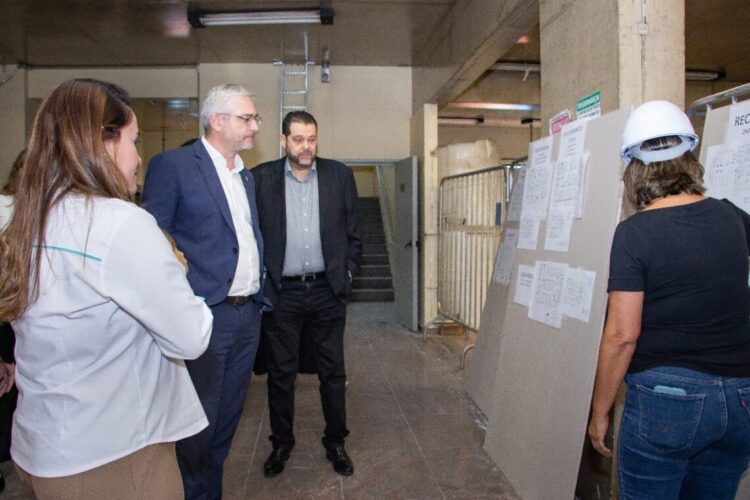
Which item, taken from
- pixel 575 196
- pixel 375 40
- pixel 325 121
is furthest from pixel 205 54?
pixel 575 196

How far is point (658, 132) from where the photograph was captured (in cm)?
136

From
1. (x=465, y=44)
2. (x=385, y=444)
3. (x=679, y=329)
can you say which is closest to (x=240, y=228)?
(x=679, y=329)

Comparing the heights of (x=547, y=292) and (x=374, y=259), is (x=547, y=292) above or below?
above

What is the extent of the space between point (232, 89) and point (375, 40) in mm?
4087

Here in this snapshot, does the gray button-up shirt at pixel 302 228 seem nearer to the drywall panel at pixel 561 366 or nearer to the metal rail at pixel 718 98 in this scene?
the drywall panel at pixel 561 366

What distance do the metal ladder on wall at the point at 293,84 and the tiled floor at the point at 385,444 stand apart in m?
3.27

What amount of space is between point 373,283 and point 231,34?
4312 mm

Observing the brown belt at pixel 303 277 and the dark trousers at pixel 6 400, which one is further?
the brown belt at pixel 303 277

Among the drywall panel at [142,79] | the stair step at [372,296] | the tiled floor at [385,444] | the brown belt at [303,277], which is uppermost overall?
the drywall panel at [142,79]

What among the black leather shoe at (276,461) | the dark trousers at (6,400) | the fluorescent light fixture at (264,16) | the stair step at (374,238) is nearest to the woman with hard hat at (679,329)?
the black leather shoe at (276,461)

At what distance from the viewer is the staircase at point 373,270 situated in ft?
27.5

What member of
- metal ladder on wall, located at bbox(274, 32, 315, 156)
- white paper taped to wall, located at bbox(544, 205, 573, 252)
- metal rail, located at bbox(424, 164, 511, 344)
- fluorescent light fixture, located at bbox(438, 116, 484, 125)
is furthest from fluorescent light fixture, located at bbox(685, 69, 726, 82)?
white paper taped to wall, located at bbox(544, 205, 573, 252)

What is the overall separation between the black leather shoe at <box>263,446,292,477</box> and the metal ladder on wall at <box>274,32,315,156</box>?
14.3 feet

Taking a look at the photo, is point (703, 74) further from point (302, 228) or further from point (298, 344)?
point (298, 344)
